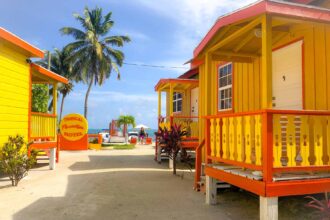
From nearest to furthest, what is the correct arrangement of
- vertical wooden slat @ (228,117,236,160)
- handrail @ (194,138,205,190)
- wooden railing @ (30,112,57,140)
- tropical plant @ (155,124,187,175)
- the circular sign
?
vertical wooden slat @ (228,117,236,160), handrail @ (194,138,205,190), tropical plant @ (155,124,187,175), wooden railing @ (30,112,57,140), the circular sign

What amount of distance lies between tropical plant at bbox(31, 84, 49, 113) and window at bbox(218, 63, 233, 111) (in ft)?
60.4

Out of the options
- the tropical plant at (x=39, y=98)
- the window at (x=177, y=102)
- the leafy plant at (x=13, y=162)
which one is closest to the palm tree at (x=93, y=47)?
the tropical plant at (x=39, y=98)

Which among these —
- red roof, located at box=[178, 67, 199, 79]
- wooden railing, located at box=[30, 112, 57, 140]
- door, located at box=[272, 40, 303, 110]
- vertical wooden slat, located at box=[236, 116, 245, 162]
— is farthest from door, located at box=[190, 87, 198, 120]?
vertical wooden slat, located at box=[236, 116, 245, 162]

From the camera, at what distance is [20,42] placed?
9023 millimetres

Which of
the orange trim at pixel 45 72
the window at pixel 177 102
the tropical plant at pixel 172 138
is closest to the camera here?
the tropical plant at pixel 172 138

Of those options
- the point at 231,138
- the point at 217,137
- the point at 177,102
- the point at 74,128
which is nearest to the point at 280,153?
the point at 231,138

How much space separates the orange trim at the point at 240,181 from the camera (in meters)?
4.26

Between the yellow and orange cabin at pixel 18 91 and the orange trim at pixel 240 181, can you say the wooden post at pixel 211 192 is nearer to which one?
the orange trim at pixel 240 181

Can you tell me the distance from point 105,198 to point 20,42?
5388 mm

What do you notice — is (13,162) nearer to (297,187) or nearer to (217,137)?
(217,137)

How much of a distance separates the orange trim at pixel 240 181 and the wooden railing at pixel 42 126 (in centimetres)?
697

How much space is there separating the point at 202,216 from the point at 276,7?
11.0 ft

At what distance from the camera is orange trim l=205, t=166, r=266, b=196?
4.26m

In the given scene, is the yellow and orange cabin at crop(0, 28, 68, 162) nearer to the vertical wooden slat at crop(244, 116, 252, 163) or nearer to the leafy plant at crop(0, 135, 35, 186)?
the leafy plant at crop(0, 135, 35, 186)
